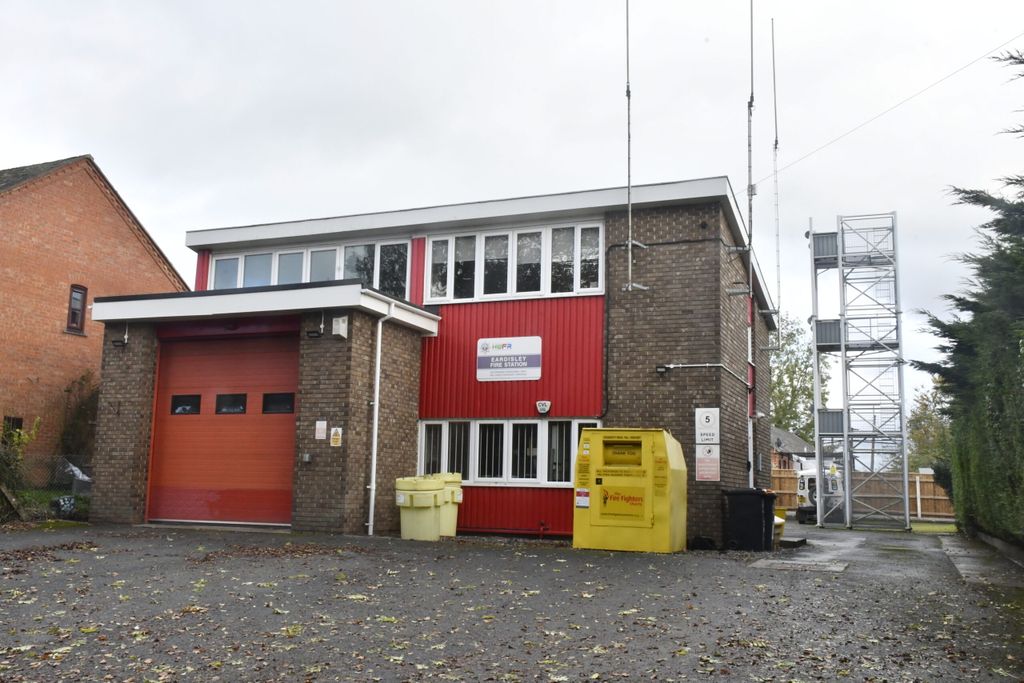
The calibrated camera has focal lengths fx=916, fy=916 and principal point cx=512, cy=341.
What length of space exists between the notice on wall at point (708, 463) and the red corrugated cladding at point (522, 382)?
1882 mm

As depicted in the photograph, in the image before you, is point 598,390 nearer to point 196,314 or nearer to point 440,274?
point 440,274

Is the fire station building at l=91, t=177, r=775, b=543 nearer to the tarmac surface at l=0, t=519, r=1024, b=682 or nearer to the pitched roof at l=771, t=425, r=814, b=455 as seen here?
the tarmac surface at l=0, t=519, r=1024, b=682

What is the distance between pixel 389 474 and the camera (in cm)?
1568

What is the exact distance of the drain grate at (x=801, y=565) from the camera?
1109 cm

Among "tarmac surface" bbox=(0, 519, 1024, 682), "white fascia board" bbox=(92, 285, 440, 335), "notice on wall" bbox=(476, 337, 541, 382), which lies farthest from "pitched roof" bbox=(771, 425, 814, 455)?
"tarmac surface" bbox=(0, 519, 1024, 682)

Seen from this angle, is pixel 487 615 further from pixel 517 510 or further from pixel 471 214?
pixel 471 214

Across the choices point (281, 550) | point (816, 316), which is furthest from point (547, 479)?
point (816, 316)

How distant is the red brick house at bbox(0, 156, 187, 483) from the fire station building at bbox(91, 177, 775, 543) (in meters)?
8.70

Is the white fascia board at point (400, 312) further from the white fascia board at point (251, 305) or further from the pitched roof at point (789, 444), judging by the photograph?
the pitched roof at point (789, 444)

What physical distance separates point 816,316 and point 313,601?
2058cm

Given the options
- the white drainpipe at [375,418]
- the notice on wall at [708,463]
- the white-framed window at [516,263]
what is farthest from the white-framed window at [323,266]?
the notice on wall at [708,463]

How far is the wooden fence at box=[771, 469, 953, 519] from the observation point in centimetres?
2542

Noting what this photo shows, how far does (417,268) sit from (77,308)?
1324 centimetres

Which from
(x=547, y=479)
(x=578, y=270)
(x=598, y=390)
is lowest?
(x=547, y=479)
